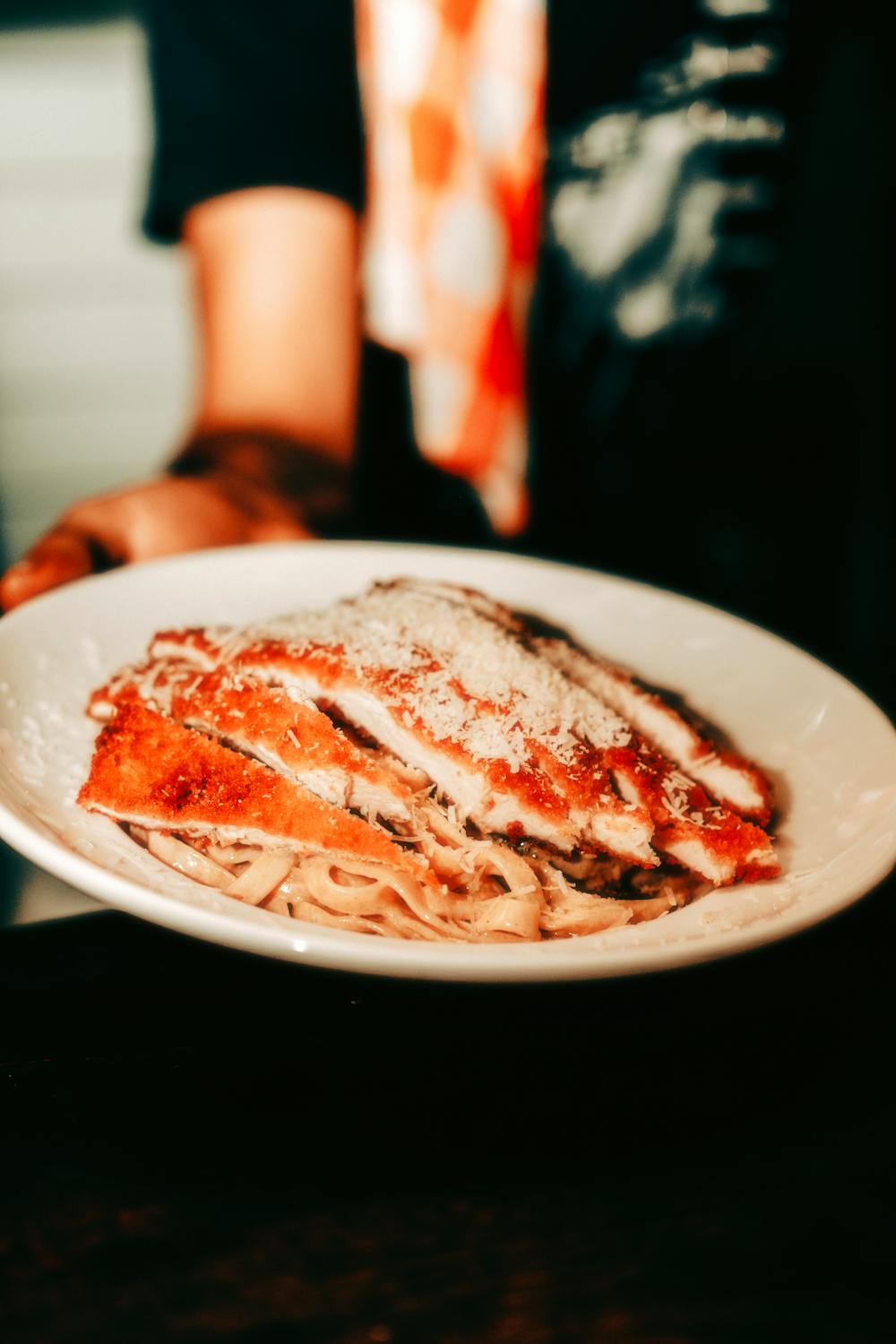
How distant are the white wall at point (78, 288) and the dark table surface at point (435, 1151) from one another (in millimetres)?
5358

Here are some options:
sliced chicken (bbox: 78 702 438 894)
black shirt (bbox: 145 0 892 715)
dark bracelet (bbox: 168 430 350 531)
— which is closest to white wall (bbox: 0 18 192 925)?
black shirt (bbox: 145 0 892 715)

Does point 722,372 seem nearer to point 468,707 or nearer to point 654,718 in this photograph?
point 654,718

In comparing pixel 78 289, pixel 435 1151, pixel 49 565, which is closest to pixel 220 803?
pixel 435 1151

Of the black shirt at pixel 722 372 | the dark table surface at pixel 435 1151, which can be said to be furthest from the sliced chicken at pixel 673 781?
the black shirt at pixel 722 372

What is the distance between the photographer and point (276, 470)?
289cm

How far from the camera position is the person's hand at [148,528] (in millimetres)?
1785

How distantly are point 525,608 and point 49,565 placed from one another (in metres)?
0.90

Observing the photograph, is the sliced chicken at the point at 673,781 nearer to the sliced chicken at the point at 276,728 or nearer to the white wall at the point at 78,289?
the sliced chicken at the point at 276,728

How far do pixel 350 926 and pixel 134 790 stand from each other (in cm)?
33

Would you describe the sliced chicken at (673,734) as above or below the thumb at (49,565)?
below

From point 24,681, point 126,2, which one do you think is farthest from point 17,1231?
point 126,2

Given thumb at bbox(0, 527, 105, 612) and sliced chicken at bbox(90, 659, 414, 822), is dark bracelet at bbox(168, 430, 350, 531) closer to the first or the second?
thumb at bbox(0, 527, 105, 612)

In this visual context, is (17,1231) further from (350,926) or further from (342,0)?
(342,0)

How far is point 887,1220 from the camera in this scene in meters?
0.83
